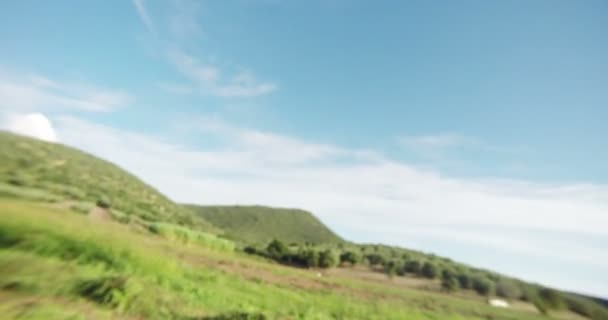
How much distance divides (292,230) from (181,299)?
8198 cm

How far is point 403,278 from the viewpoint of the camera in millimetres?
34906

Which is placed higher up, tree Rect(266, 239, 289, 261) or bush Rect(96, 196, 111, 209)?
bush Rect(96, 196, 111, 209)

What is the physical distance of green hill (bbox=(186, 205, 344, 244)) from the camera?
87625 mm

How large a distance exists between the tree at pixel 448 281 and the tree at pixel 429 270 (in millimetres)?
1633

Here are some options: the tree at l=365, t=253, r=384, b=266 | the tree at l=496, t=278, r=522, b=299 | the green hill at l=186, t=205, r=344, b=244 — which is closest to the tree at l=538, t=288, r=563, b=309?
the tree at l=496, t=278, r=522, b=299

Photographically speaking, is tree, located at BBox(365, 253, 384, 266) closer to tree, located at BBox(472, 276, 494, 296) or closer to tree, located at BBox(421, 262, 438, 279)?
tree, located at BBox(421, 262, 438, 279)

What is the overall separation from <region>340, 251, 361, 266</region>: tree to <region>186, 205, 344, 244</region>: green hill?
1542 inches

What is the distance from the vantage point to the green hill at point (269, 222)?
8762cm

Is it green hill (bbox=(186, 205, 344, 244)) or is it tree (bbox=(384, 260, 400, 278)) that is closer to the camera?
tree (bbox=(384, 260, 400, 278))

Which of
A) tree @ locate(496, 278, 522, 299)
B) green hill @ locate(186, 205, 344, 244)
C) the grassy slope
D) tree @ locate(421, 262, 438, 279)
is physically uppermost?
green hill @ locate(186, 205, 344, 244)

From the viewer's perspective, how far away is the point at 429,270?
32.2 metres

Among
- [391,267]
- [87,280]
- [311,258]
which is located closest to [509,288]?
[87,280]

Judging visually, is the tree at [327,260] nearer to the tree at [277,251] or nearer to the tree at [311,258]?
the tree at [311,258]

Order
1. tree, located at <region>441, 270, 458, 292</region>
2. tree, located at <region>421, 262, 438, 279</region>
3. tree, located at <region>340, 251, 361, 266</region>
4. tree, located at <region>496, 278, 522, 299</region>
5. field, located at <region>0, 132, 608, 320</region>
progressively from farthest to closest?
1. tree, located at <region>340, 251, 361, 266</region>
2. tree, located at <region>421, 262, 438, 279</region>
3. tree, located at <region>441, 270, 458, 292</region>
4. tree, located at <region>496, 278, 522, 299</region>
5. field, located at <region>0, 132, 608, 320</region>
